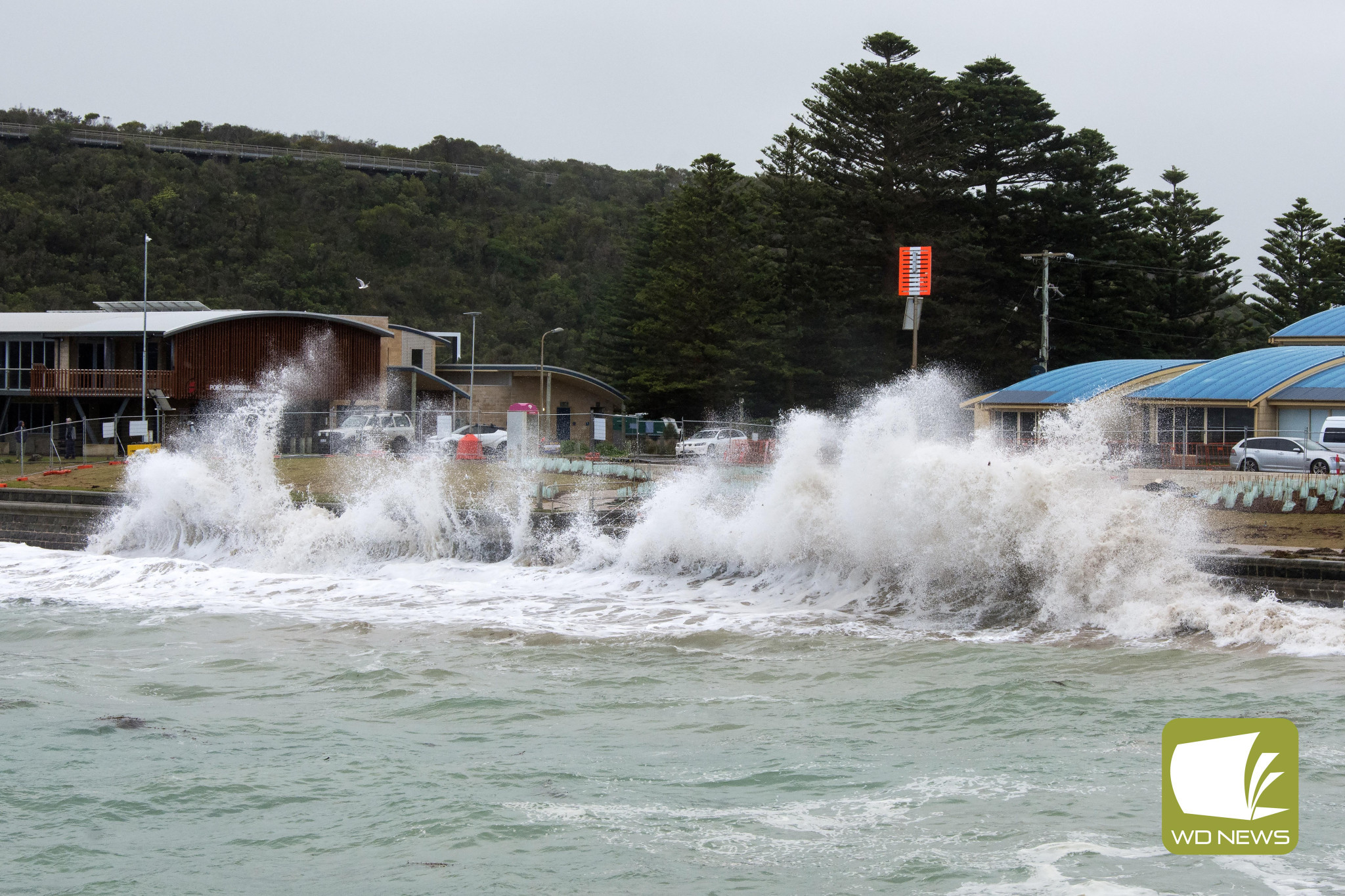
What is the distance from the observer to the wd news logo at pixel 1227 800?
24.2 feet

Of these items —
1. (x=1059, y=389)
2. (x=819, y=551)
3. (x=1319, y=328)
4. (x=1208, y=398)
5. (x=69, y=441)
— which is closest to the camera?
(x=819, y=551)

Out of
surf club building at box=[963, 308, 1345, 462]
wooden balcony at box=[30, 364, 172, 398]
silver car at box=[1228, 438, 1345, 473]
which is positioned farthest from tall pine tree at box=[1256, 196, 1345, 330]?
wooden balcony at box=[30, 364, 172, 398]

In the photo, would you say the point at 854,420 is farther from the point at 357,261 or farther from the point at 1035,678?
the point at 357,261

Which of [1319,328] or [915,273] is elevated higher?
[915,273]

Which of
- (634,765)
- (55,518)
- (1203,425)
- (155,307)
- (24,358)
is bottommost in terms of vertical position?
(634,765)

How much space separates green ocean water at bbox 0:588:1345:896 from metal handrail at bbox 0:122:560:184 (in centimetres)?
9819

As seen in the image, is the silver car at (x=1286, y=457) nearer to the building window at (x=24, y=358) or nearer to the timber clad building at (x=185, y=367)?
the timber clad building at (x=185, y=367)

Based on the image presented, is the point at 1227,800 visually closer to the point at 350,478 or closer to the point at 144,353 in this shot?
the point at 350,478

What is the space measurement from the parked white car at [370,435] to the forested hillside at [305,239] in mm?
32067

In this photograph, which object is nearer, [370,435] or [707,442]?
[370,435]

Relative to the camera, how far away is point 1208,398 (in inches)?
1425

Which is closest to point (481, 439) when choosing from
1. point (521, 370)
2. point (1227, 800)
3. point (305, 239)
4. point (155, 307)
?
point (521, 370)

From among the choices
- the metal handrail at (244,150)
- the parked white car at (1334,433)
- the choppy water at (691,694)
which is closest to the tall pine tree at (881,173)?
the parked white car at (1334,433)

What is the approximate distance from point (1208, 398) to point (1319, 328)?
13.8m
